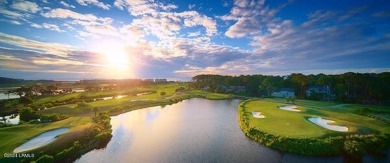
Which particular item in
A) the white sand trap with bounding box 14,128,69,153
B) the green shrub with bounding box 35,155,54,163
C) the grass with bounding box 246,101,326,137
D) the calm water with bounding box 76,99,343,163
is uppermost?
the grass with bounding box 246,101,326,137

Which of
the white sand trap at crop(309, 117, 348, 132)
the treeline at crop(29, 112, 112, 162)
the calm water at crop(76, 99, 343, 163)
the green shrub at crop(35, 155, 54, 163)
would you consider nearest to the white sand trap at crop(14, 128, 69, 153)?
the treeline at crop(29, 112, 112, 162)

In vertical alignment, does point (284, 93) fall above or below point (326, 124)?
above

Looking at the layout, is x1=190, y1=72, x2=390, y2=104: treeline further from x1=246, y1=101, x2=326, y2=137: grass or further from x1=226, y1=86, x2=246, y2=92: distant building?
x1=246, y1=101, x2=326, y2=137: grass

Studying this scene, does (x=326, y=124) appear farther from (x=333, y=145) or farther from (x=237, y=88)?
(x=237, y=88)

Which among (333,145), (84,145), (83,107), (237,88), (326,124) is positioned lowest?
(84,145)

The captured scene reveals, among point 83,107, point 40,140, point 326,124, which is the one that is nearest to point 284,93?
point 326,124

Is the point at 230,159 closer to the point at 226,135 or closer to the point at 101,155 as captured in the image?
the point at 226,135

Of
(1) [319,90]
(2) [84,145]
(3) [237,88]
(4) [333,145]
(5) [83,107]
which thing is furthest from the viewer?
(3) [237,88]

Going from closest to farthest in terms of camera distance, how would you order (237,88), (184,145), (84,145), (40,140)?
(84,145) < (40,140) < (184,145) < (237,88)
